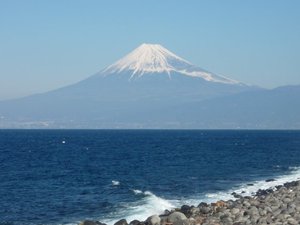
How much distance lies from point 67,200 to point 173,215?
10.4 m

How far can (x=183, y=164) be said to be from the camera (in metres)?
53.8

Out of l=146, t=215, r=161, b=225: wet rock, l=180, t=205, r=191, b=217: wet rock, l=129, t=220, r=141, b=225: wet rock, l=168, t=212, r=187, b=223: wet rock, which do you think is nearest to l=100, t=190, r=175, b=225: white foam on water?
l=129, t=220, r=141, b=225: wet rock

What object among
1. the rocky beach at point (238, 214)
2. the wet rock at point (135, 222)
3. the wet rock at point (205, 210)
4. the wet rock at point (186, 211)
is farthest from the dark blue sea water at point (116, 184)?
the rocky beach at point (238, 214)

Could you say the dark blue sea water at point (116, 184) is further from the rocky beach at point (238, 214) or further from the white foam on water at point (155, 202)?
the rocky beach at point (238, 214)

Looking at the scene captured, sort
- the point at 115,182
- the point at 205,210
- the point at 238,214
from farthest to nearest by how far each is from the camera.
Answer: the point at 115,182, the point at 205,210, the point at 238,214

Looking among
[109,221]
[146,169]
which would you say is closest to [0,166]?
A: [146,169]

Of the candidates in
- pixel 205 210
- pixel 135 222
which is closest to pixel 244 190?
pixel 205 210

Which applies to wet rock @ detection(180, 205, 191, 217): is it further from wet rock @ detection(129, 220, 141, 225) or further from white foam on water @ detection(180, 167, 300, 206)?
white foam on water @ detection(180, 167, 300, 206)

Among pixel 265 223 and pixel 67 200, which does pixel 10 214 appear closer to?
pixel 67 200

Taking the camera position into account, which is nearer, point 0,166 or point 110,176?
point 110,176

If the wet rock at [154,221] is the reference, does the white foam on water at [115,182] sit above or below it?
below

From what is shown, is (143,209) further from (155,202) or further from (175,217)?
(175,217)

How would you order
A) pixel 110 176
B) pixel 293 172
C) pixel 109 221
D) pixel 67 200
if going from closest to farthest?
pixel 109 221 → pixel 67 200 → pixel 110 176 → pixel 293 172

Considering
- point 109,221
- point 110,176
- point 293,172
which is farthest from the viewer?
point 293,172
